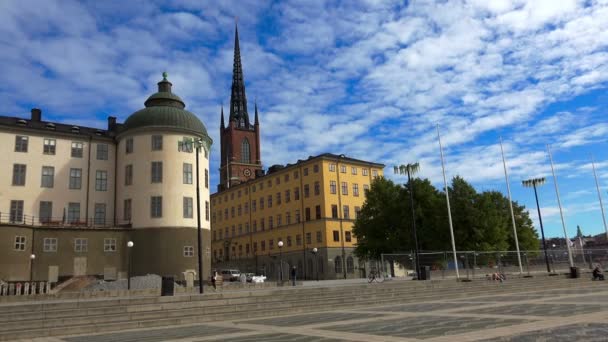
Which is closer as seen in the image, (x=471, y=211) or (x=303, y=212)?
(x=471, y=211)

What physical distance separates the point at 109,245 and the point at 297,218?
37.0 meters

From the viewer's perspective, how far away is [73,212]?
4519cm

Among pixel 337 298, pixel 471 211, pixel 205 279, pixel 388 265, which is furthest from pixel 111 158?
pixel 471 211

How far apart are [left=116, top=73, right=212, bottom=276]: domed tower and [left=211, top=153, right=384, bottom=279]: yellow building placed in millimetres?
23723

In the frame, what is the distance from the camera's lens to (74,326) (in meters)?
15.8

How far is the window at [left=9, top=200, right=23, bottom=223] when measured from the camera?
139 ft

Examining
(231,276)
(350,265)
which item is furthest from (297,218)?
(231,276)

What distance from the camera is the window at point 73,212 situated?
44.8 meters

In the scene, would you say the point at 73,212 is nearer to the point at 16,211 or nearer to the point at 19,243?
the point at 16,211

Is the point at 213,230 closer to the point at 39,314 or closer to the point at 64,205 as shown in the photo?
the point at 64,205

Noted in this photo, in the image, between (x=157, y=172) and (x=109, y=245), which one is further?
(x=157, y=172)

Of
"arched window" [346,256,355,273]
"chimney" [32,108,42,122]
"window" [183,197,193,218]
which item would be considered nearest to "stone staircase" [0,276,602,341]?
"window" [183,197,193,218]

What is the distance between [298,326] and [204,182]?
34.2 meters

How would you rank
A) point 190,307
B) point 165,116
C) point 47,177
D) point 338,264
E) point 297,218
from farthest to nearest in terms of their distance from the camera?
point 297,218
point 338,264
point 165,116
point 47,177
point 190,307
